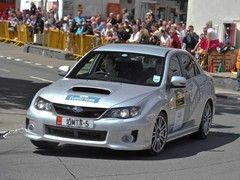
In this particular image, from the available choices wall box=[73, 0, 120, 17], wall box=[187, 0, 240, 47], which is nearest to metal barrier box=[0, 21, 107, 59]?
wall box=[187, 0, 240, 47]

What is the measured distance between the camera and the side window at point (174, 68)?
970 centimetres

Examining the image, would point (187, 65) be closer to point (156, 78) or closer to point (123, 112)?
point (156, 78)

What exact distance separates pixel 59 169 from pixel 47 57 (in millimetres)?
20877

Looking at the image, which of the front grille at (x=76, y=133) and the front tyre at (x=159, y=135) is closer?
the front grille at (x=76, y=133)

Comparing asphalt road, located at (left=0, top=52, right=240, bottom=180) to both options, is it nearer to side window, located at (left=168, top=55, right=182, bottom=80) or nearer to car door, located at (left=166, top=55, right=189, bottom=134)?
car door, located at (left=166, top=55, right=189, bottom=134)

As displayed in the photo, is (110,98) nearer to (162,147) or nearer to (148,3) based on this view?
(162,147)

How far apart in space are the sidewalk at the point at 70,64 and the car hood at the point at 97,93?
10315mm

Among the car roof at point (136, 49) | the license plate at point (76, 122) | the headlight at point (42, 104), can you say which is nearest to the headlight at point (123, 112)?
the license plate at point (76, 122)

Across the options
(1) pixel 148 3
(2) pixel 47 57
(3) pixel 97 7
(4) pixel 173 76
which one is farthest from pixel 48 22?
(4) pixel 173 76

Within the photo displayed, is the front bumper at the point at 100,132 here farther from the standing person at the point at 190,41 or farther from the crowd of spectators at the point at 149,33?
the standing person at the point at 190,41

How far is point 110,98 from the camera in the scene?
851 centimetres

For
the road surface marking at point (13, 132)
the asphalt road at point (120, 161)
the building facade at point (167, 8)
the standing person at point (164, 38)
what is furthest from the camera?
the building facade at point (167, 8)

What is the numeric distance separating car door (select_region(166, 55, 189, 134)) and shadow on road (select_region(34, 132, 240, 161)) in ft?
1.06

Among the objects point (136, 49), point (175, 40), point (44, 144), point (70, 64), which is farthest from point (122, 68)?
point (70, 64)
